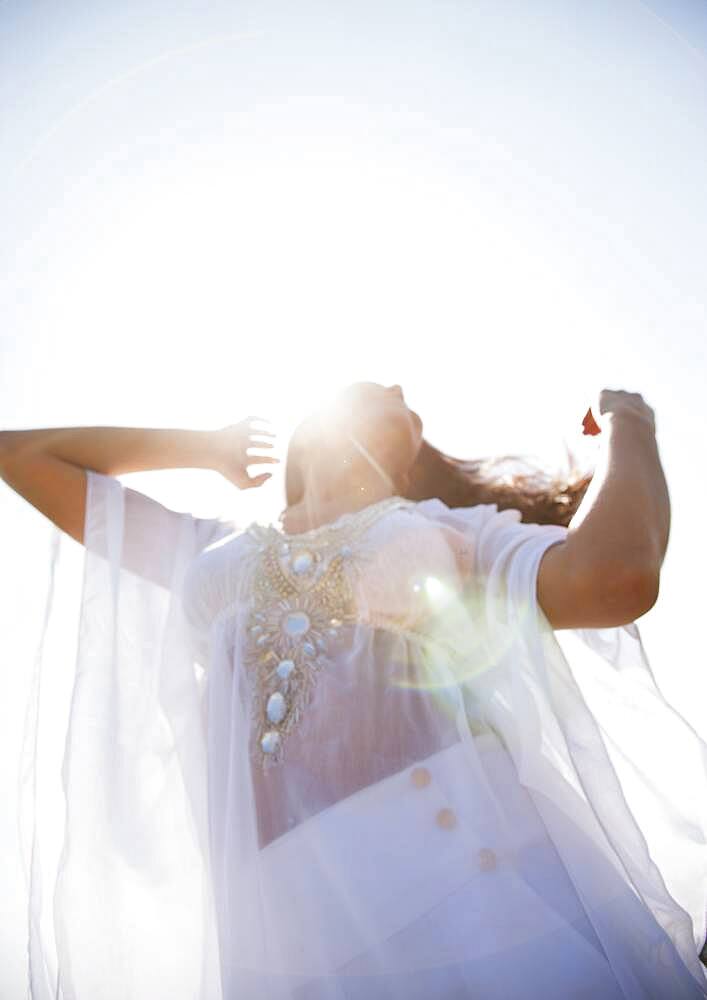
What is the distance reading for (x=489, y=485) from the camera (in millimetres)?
2900

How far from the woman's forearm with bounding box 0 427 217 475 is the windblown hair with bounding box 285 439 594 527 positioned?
45cm

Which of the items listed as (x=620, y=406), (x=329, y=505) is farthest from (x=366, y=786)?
(x=620, y=406)

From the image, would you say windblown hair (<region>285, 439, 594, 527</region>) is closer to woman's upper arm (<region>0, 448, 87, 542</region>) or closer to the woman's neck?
the woman's neck

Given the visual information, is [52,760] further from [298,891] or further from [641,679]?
[641,679]

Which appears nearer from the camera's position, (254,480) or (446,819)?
(446,819)

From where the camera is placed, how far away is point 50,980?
1755 mm

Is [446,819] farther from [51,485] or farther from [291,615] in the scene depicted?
[51,485]

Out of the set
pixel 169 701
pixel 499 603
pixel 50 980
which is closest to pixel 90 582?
pixel 169 701

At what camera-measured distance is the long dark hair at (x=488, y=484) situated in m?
2.71

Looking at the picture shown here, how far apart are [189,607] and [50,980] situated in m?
0.96

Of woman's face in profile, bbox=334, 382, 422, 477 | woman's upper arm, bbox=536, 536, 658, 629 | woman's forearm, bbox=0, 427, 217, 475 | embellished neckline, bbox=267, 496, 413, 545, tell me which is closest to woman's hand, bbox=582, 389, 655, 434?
woman's upper arm, bbox=536, 536, 658, 629

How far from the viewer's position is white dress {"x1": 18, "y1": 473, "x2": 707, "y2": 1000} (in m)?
1.55

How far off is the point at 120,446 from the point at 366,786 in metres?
1.37

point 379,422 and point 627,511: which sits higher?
point 379,422
